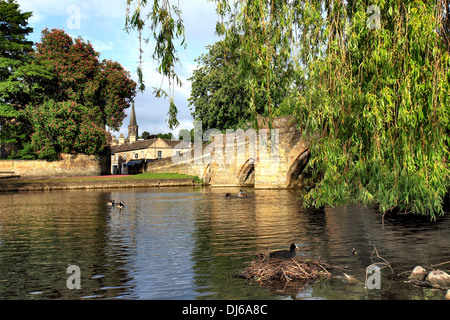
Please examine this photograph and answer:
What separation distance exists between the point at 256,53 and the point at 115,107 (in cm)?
3980

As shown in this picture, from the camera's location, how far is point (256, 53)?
8.30m

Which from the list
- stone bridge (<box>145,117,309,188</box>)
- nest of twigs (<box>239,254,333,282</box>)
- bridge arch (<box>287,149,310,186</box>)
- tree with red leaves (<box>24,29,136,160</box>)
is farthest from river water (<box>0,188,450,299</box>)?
tree with red leaves (<box>24,29,136,160</box>)

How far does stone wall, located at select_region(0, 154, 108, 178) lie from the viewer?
43.5 metres

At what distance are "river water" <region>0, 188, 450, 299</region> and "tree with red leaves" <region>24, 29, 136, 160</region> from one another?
23822mm

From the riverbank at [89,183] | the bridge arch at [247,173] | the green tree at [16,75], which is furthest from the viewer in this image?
the bridge arch at [247,173]

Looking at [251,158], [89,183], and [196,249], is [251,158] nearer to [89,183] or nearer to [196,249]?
[89,183]

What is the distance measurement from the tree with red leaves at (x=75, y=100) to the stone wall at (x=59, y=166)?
0.88m

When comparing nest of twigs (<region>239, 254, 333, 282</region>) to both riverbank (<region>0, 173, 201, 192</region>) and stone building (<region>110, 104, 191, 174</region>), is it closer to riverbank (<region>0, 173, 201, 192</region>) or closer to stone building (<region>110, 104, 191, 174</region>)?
riverbank (<region>0, 173, 201, 192</region>)

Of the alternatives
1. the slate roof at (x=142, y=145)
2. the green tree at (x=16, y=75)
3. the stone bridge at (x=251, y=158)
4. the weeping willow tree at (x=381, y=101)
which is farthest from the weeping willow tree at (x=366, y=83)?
the slate roof at (x=142, y=145)

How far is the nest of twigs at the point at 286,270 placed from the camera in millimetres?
7766

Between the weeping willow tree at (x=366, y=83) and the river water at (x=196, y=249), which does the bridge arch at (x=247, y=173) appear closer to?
the river water at (x=196, y=249)

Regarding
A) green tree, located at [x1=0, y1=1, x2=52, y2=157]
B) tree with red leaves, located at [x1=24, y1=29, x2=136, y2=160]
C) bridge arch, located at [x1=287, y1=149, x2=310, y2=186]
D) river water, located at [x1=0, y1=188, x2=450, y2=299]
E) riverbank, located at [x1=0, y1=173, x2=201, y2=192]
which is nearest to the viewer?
river water, located at [x1=0, y1=188, x2=450, y2=299]

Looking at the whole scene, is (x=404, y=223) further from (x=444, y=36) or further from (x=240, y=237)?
(x=444, y=36)

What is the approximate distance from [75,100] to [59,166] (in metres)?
7.06
